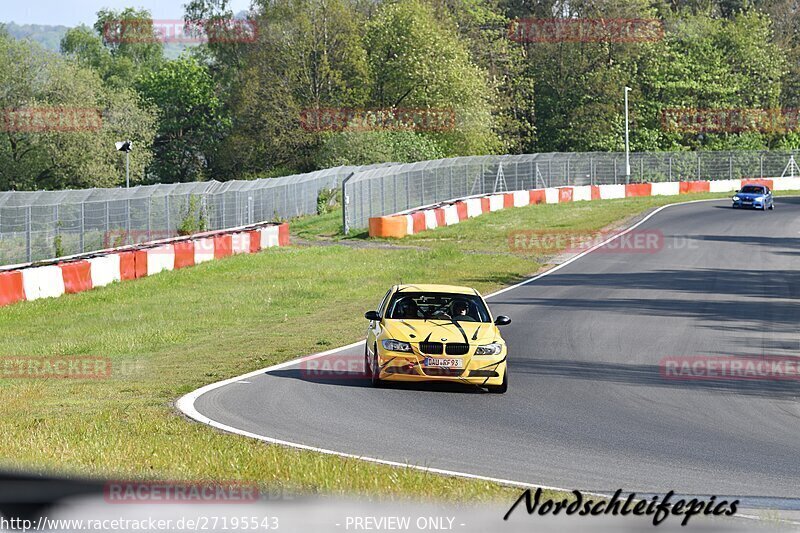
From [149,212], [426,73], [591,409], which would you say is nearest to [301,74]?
[426,73]

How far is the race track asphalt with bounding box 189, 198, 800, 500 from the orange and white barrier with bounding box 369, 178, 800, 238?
20149 mm

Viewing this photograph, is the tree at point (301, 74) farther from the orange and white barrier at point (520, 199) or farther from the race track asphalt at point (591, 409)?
the race track asphalt at point (591, 409)

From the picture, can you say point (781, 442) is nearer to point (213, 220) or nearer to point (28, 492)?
point (28, 492)

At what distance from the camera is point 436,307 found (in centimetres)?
1625

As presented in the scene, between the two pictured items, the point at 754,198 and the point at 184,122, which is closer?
the point at 754,198

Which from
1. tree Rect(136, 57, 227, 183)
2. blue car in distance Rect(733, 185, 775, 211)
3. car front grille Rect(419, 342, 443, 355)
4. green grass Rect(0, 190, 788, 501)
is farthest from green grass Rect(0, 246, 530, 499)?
tree Rect(136, 57, 227, 183)

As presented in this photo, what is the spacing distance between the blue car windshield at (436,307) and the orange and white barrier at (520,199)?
29573 millimetres

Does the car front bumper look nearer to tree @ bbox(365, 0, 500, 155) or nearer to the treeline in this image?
the treeline

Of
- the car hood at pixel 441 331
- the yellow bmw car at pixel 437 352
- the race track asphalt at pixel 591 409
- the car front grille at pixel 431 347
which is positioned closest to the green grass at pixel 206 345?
the race track asphalt at pixel 591 409

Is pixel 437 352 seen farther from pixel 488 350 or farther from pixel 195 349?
pixel 195 349

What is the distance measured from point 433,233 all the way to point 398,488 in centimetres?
3877

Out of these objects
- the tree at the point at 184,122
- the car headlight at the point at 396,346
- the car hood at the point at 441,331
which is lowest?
the car headlight at the point at 396,346

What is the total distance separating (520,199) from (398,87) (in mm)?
21847

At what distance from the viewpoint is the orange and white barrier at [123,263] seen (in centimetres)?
2600
